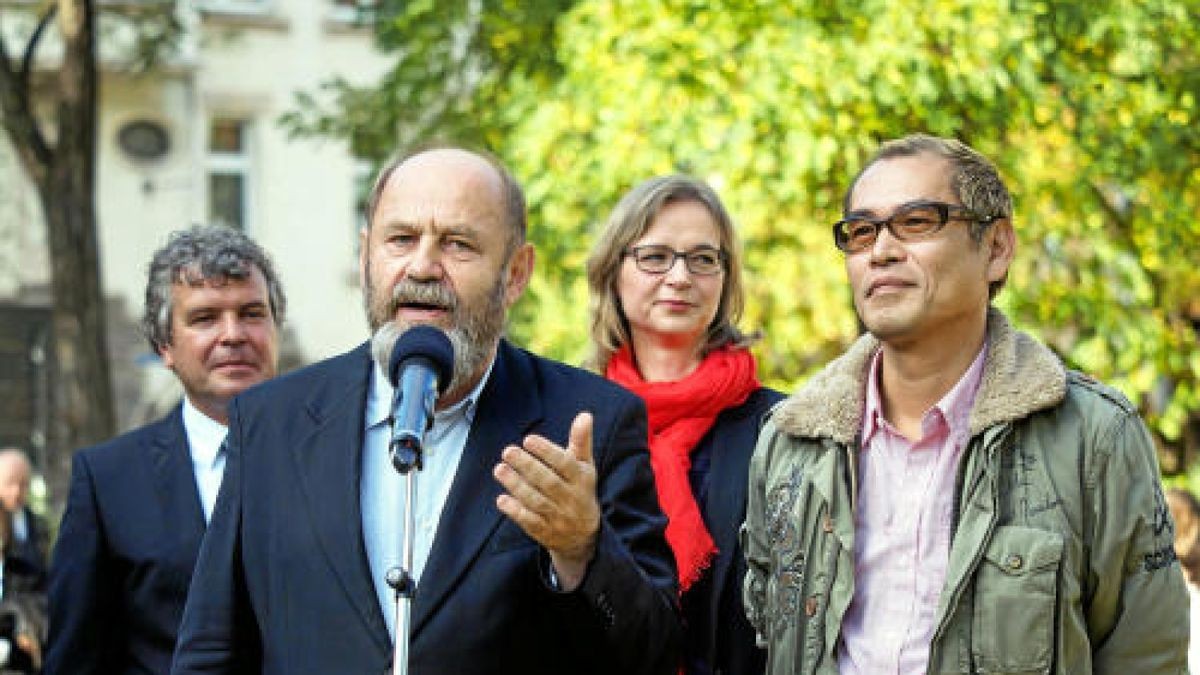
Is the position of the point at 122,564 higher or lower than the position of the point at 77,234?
lower

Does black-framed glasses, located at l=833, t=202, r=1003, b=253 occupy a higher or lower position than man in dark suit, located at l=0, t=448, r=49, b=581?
higher

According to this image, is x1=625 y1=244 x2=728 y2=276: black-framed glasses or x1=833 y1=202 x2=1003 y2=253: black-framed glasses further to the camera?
x1=625 y1=244 x2=728 y2=276: black-framed glasses

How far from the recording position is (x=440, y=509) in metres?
3.95

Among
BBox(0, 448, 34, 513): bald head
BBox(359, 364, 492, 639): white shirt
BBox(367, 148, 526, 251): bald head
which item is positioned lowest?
BBox(0, 448, 34, 513): bald head

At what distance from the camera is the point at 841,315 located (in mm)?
10852

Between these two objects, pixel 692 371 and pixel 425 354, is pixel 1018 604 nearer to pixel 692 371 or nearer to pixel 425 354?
pixel 425 354

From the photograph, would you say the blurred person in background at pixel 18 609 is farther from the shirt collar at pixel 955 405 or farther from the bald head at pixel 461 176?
the shirt collar at pixel 955 405

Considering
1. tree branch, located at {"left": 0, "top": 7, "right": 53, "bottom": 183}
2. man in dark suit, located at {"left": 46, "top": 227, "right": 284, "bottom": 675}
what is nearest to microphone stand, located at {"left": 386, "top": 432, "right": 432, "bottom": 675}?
man in dark suit, located at {"left": 46, "top": 227, "right": 284, "bottom": 675}

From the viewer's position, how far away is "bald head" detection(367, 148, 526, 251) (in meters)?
4.16

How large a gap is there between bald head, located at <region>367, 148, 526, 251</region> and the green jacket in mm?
915

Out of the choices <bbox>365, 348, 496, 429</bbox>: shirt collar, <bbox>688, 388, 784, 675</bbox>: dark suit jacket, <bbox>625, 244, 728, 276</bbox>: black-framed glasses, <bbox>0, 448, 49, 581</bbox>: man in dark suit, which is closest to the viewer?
<bbox>365, 348, 496, 429</bbox>: shirt collar

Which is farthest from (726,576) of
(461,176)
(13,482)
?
(13,482)

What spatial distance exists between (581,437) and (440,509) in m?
0.59

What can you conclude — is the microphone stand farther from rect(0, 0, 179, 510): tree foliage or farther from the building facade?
the building facade
